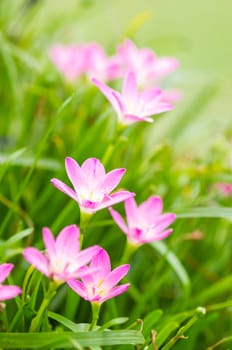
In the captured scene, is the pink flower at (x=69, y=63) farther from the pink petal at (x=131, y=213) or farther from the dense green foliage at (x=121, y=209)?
the pink petal at (x=131, y=213)

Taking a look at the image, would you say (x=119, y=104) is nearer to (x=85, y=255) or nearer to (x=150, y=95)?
(x=150, y=95)

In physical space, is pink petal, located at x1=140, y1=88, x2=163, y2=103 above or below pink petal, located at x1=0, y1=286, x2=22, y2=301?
above

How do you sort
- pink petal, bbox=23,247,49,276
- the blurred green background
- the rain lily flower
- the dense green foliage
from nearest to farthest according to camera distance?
pink petal, bbox=23,247,49,276 < the dense green foliage < the rain lily flower < the blurred green background

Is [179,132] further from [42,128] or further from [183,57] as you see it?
[183,57]

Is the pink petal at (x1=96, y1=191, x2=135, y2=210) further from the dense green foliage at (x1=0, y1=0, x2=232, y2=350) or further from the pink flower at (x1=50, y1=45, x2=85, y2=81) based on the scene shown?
the pink flower at (x1=50, y1=45, x2=85, y2=81)

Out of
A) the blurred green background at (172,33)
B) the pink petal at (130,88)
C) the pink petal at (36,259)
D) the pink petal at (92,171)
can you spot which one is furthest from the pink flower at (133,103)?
the blurred green background at (172,33)

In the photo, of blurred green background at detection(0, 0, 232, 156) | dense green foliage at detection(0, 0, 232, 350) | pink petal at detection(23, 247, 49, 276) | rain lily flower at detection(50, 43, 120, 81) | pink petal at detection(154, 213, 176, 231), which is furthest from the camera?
blurred green background at detection(0, 0, 232, 156)

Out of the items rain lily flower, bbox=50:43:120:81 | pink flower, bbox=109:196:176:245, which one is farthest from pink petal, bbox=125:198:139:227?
rain lily flower, bbox=50:43:120:81

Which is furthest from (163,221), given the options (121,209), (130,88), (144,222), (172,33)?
(172,33)
